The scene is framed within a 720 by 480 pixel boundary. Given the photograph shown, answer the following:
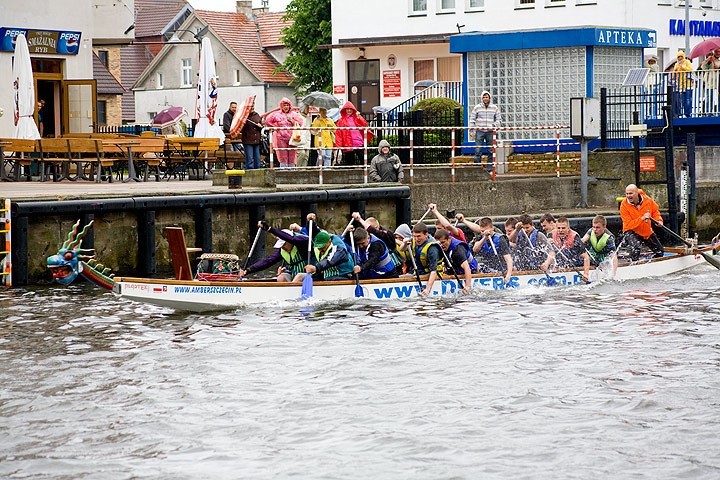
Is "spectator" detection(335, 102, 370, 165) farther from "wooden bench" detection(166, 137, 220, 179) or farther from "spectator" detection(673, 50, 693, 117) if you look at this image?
"spectator" detection(673, 50, 693, 117)

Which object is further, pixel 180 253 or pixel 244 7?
pixel 244 7

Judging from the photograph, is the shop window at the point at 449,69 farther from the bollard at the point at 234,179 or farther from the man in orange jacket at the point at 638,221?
the man in orange jacket at the point at 638,221

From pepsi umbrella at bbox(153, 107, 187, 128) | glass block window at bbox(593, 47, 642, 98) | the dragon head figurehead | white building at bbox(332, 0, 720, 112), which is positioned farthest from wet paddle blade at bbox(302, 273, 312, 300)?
pepsi umbrella at bbox(153, 107, 187, 128)

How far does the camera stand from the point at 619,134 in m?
30.2

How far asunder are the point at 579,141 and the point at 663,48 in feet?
53.3

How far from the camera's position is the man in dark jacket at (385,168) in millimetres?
26516

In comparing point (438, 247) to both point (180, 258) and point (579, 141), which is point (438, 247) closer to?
point (180, 258)

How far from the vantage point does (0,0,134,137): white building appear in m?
35.1

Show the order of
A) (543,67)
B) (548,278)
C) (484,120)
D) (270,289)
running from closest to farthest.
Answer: (270,289) < (548,278) < (484,120) < (543,67)

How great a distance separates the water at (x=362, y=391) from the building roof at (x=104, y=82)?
47.2 m

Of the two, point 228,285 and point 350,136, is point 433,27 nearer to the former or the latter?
point 350,136

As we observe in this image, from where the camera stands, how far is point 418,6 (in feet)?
152

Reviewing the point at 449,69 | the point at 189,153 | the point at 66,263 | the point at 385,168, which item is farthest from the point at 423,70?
the point at 66,263

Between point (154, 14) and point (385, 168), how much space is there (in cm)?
6557
